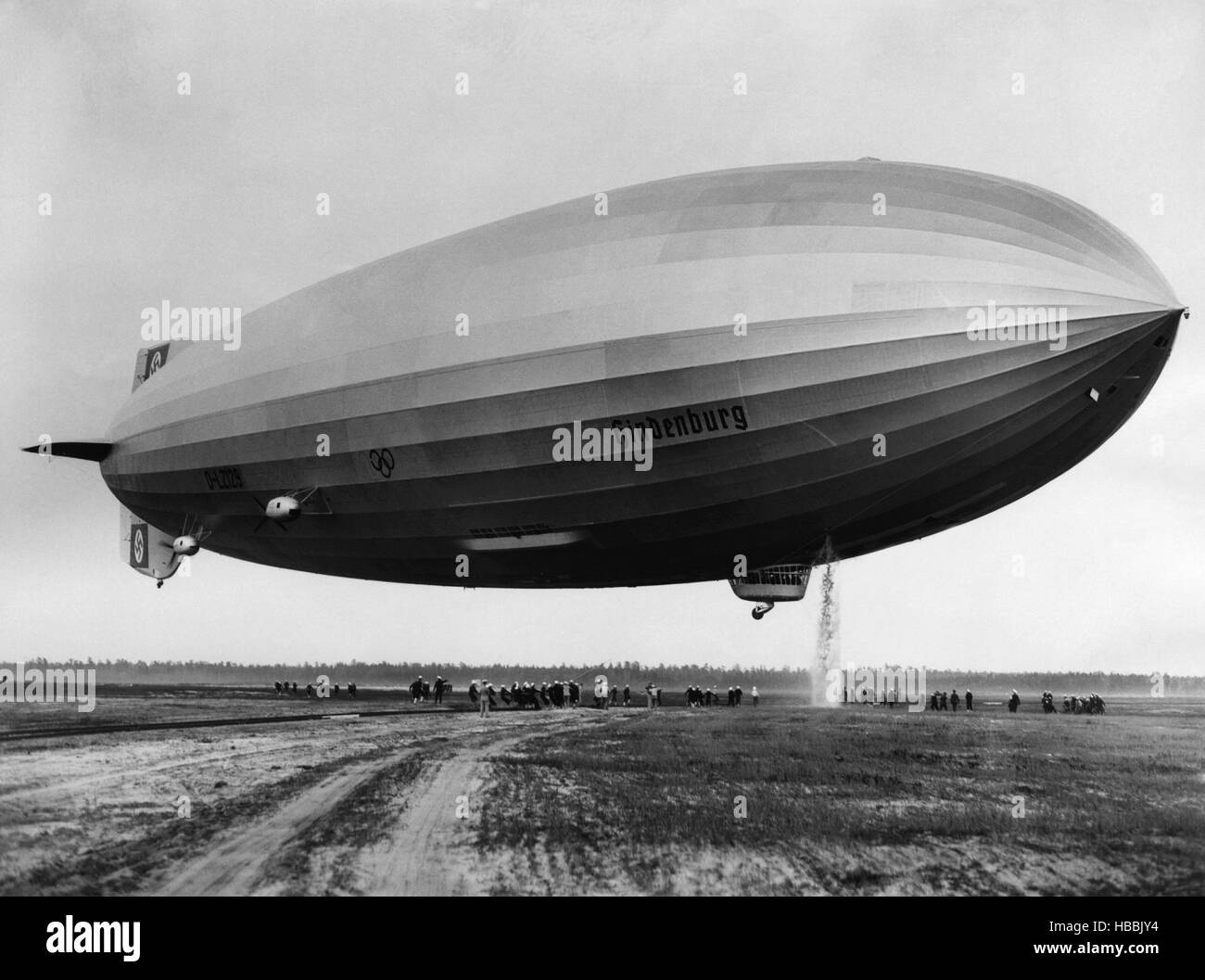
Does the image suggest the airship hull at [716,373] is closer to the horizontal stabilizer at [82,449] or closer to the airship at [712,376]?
the airship at [712,376]

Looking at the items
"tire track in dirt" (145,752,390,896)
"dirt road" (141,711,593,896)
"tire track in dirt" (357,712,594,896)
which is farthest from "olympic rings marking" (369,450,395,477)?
"tire track in dirt" (145,752,390,896)

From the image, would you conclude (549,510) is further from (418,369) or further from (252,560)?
(252,560)

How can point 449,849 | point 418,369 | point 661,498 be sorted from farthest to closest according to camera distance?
point 418,369 → point 661,498 → point 449,849

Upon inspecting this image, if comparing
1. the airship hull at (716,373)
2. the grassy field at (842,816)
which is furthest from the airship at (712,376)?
the grassy field at (842,816)

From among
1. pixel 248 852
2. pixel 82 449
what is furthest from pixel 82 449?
pixel 248 852

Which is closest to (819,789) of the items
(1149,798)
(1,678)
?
(1149,798)

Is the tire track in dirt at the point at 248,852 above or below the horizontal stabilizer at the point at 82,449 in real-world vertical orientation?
below
